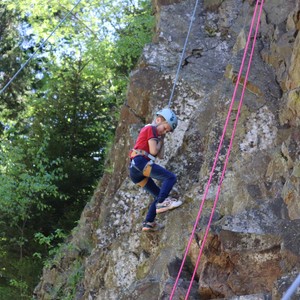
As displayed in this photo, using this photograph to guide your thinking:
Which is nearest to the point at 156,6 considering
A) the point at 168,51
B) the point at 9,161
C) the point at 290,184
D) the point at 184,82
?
the point at 168,51

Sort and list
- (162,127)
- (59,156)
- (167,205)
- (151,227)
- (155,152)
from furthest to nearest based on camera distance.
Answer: (59,156) → (151,227) → (167,205) → (162,127) → (155,152)

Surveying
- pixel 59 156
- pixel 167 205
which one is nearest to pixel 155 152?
pixel 167 205

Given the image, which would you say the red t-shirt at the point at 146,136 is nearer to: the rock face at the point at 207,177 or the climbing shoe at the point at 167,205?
the climbing shoe at the point at 167,205

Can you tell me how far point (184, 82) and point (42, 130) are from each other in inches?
187

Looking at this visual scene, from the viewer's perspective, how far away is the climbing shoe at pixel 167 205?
890cm

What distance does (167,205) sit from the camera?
8.95m

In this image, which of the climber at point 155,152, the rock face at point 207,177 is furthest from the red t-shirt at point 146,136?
Answer: the rock face at point 207,177

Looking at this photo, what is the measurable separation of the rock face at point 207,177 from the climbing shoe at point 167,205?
0.09m

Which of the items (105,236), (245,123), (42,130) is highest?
(245,123)

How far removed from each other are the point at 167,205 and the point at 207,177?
605 mm

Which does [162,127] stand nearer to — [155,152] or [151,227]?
[155,152]

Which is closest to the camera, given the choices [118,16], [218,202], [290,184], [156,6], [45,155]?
[290,184]

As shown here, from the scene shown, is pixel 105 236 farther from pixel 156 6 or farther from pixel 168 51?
pixel 156 6

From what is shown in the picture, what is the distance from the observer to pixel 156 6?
43.9ft
